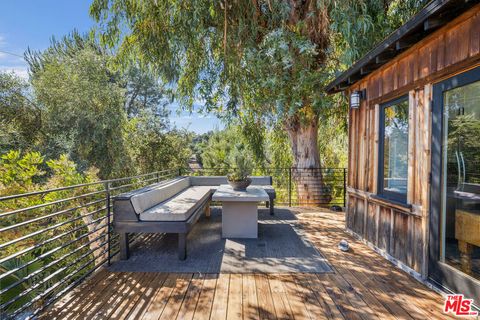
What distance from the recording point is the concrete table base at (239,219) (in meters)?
4.18

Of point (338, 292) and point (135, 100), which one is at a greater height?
point (135, 100)

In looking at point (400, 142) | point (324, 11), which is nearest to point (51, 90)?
point (324, 11)

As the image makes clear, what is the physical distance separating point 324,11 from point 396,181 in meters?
3.52

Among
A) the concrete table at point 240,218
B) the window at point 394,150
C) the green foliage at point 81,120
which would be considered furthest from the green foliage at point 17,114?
the window at point 394,150

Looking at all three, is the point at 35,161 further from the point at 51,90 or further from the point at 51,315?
the point at 51,90

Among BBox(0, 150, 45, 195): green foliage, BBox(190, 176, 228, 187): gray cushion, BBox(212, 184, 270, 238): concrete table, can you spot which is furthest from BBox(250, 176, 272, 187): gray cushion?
BBox(0, 150, 45, 195): green foliage

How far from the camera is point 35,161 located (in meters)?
4.50

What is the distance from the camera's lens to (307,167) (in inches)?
272

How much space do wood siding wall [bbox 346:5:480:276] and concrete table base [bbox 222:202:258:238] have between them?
1.61 meters

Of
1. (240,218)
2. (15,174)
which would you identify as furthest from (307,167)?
(15,174)

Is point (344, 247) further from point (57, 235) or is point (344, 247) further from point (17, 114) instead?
point (17, 114)

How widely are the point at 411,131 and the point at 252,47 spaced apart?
3.91m

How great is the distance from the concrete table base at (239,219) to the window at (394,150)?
1820mm

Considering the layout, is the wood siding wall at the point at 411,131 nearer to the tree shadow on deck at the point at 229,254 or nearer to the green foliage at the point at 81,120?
the tree shadow on deck at the point at 229,254
